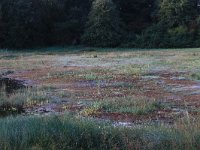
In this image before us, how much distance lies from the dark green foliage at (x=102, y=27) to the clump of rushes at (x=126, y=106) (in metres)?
48.5

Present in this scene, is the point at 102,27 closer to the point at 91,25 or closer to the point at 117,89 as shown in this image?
the point at 91,25

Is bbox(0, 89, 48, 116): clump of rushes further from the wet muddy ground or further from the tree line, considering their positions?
the tree line

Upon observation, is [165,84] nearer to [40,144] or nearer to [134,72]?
[134,72]

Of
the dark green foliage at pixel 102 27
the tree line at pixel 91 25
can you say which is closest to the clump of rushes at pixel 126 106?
the tree line at pixel 91 25

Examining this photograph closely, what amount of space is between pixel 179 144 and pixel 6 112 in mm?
9267

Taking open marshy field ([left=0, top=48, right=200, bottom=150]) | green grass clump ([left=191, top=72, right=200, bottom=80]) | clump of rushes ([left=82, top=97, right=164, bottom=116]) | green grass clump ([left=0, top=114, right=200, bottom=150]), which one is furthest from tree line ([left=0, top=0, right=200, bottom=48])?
green grass clump ([left=0, top=114, right=200, bottom=150])

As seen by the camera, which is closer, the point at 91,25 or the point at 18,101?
the point at 18,101

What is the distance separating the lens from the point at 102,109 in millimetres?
16109

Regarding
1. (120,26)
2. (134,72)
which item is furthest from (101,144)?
(120,26)

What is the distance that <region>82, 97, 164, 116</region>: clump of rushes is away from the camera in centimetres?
1549

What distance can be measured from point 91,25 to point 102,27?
64.1 inches

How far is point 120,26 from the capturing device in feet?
229

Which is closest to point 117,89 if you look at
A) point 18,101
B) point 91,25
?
point 18,101

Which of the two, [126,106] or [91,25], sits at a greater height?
[91,25]
